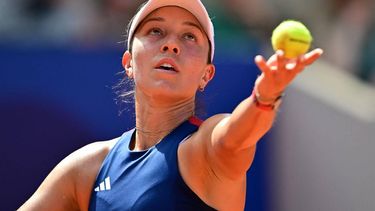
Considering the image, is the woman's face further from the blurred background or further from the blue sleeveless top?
the blurred background

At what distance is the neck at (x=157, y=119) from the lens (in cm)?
380

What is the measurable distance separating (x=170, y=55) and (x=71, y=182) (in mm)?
783

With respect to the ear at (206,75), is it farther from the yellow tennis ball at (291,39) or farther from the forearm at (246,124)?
the yellow tennis ball at (291,39)

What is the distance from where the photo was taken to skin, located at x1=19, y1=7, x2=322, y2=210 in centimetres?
297

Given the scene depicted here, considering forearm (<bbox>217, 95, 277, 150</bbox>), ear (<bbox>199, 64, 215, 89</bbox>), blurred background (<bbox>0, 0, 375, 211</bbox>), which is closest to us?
forearm (<bbox>217, 95, 277, 150</bbox>)

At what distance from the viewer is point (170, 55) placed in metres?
3.72

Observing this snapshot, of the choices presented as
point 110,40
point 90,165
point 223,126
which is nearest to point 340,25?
point 110,40

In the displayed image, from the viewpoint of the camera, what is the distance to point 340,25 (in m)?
8.06

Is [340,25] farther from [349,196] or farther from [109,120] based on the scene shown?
[109,120]

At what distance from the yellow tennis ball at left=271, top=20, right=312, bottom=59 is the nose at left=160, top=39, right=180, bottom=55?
83 centimetres

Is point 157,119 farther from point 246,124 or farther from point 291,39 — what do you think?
point 291,39

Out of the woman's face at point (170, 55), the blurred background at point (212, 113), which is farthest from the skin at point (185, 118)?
the blurred background at point (212, 113)

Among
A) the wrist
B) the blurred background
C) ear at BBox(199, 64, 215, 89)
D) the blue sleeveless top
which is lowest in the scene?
the blurred background

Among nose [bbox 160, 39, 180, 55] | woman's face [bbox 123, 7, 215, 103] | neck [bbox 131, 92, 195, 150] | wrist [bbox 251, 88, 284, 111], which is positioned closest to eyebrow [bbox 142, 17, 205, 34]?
woman's face [bbox 123, 7, 215, 103]
